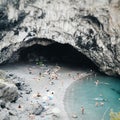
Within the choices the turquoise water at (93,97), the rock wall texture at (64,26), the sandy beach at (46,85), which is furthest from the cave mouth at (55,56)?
the turquoise water at (93,97)

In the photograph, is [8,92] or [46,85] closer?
[8,92]

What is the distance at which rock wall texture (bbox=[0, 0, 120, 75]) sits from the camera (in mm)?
39188

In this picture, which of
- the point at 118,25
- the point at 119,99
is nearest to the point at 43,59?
the point at 118,25

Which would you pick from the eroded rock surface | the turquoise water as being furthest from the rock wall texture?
the eroded rock surface

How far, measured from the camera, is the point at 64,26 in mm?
40250

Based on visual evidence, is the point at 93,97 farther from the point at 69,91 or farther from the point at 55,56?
the point at 55,56

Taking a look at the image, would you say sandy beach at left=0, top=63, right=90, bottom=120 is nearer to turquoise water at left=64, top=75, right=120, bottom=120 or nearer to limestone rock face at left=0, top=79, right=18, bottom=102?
limestone rock face at left=0, top=79, right=18, bottom=102

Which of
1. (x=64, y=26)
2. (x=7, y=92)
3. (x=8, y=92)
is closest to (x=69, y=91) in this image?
(x=8, y=92)

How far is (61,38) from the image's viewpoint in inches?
1597

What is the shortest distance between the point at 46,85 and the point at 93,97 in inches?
182

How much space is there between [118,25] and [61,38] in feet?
19.0

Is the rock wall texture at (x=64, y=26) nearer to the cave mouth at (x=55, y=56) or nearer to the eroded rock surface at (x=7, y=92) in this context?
the cave mouth at (x=55, y=56)

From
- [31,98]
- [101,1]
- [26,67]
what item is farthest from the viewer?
[26,67]

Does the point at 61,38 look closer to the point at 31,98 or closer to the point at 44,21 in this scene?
the point at 44,21
